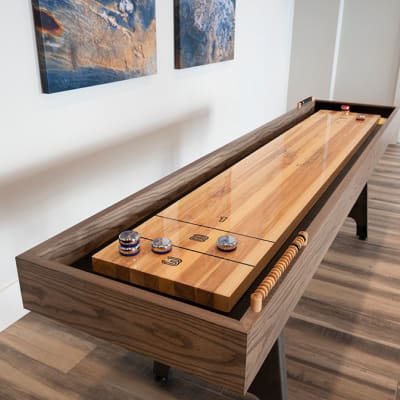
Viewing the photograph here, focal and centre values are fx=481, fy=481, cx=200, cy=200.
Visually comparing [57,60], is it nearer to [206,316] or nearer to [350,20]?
[206,316]

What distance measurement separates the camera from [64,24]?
6.94 feet

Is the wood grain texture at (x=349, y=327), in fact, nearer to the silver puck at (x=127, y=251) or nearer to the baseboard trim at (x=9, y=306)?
the silver puck at (x=127, y=251)

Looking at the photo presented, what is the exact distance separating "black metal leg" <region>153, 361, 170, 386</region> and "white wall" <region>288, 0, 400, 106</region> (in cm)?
412

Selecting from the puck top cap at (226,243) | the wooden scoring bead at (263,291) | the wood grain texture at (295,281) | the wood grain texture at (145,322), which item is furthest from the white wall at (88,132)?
the wooden scoring bead at (263,291)

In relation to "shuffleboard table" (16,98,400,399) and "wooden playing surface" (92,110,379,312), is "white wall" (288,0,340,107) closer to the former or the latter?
"wooden playing surface" (92,110,379,312)

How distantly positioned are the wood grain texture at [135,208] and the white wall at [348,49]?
332 centimetres

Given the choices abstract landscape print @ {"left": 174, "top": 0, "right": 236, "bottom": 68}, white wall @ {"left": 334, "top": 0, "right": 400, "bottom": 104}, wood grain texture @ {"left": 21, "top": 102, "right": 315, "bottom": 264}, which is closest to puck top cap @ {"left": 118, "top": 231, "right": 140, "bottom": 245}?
wood grain texture @ {"left": 21, "top": 102, "right": 315, "bottom": 264}

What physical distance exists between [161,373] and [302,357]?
1.84 ft

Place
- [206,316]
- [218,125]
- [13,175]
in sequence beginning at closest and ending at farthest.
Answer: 1. [206,316]
2. [13,175]
3. [218,125]

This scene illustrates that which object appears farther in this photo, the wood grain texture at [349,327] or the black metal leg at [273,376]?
the wood grain texture at [349,327]

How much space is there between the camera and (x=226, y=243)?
121 cm

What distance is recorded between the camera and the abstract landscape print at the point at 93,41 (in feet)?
6.75

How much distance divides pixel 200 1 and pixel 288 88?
2.37 metres

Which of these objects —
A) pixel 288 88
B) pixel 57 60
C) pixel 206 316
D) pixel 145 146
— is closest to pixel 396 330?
pixel 206 316
